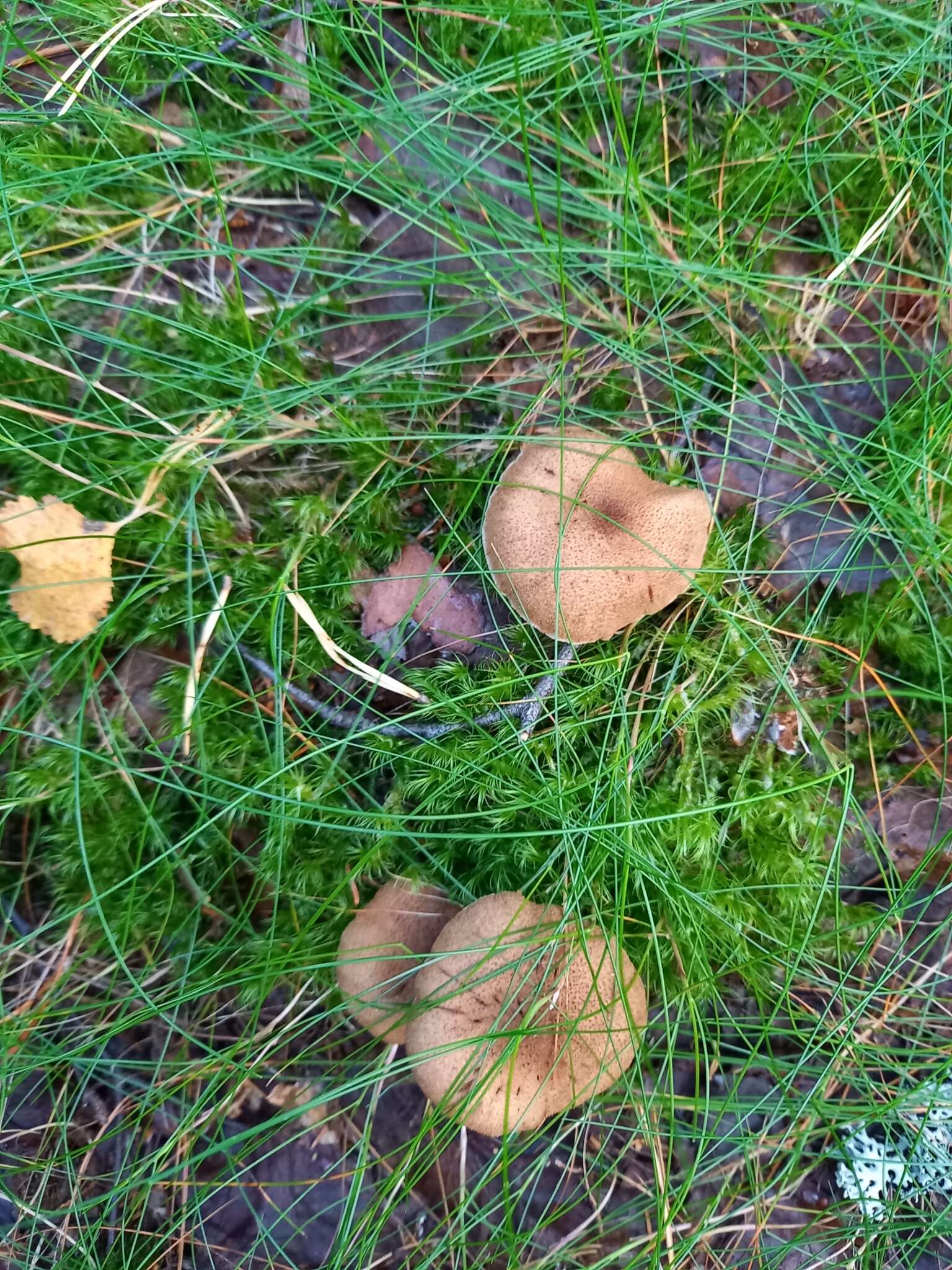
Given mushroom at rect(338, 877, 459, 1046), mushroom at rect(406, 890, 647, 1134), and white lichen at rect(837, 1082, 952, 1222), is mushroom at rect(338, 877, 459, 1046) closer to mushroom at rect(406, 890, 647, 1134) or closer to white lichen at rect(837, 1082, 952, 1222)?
mushroom at rect(406, 890, 647, 1134)

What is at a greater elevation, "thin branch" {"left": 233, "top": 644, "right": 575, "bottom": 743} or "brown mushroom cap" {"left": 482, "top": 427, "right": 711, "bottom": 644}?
"brown mushroom cap" {"left": 482, "top": 427, "right": 711, "bottom": 644}

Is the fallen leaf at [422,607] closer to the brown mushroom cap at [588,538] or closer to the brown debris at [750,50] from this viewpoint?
the brown mushroom cap at [588,538]

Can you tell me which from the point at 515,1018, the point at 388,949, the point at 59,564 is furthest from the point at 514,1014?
the point at 59,564

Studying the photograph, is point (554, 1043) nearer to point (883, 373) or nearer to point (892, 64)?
point (883, 373)

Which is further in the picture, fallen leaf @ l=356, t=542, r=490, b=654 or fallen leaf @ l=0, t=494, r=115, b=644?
fallen leaf @ l=356, t=542, r=490, b=654

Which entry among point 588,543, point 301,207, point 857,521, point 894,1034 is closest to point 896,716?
point 857,521

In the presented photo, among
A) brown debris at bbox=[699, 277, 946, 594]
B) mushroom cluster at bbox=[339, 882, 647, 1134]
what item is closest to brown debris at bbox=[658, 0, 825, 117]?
brown debris at bbox=[699, 277, 946, 594]
